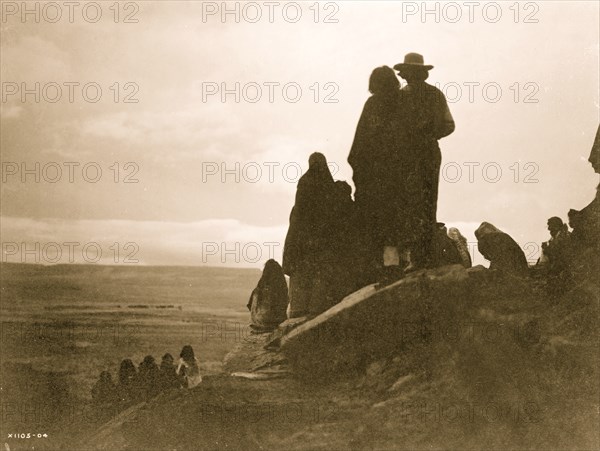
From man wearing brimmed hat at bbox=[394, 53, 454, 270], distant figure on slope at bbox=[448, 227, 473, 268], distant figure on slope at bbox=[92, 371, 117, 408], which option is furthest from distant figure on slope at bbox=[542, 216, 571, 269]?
distant figure on slope at bbox=[92, 371, 117, 408]

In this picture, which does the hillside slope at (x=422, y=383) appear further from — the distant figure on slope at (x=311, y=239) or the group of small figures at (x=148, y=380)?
the group of small figures at (x=148, y=380)

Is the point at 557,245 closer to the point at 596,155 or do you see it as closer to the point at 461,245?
the point at 596,155

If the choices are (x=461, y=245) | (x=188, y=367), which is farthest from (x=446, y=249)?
(x=188, y=367)

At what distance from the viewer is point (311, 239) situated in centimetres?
991

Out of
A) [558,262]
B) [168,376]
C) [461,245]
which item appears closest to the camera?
[558,262]

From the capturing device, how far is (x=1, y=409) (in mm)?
9969

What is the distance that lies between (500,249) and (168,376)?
18.9 feet

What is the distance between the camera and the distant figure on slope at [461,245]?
11312 mm

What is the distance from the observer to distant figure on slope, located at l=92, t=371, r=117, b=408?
1234 centimetres

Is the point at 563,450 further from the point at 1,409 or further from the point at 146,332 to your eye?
the point at 146,332

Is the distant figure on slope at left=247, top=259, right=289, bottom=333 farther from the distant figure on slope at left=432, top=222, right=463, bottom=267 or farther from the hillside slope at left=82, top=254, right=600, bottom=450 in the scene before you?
the distant figure on slope at left=432, top=222, right=463, bottom=267

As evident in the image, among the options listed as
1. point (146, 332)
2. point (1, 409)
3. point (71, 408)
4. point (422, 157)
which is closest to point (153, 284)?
point (146, 332)

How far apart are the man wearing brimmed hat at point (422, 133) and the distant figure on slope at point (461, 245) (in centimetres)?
266

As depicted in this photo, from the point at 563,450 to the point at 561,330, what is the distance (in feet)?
4.35
